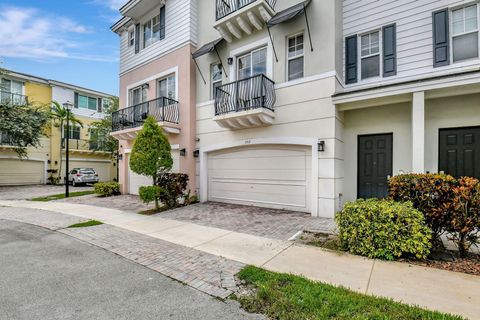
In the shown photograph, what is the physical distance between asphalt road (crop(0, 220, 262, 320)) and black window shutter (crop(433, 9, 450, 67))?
8346 mm

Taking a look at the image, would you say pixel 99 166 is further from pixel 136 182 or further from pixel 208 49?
pixel 208 49

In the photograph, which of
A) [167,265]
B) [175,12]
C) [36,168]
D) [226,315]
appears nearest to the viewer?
[226,315]

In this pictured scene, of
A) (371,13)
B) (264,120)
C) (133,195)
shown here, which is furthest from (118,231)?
(371,13)

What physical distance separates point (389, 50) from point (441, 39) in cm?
127

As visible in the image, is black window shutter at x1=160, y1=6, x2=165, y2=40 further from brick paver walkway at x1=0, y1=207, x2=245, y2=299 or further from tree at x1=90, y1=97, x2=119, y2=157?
tree at x1=90, y1=97, x2=119, y2=157

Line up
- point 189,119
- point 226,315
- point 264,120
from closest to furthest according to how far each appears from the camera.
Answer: point 226,315, point 264,120, point 189,119

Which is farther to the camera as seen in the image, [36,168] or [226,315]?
[36,168]

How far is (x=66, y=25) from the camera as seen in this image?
12.5 meters

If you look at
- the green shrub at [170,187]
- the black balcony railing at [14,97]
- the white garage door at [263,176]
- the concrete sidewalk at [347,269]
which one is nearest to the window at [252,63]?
the white garage door at [263,176]

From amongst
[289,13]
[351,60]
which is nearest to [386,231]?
[351,60]

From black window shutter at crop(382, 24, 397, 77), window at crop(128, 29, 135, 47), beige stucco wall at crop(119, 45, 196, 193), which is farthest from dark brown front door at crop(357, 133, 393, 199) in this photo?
window at crop(128, 29, 135, 47)

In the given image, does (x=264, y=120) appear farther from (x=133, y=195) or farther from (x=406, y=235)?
(x=133, y=195)

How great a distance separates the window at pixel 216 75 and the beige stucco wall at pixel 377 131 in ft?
17.7

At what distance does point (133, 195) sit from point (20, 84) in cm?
1675
